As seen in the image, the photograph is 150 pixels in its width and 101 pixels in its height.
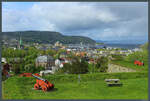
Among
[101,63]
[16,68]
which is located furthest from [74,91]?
[101,63]

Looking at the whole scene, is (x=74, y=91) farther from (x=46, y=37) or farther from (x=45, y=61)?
(x=46, y=37)

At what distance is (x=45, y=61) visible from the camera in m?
4.90

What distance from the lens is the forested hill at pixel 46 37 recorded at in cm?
443

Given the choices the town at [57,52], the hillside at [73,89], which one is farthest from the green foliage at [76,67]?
the hillside at [73,89]

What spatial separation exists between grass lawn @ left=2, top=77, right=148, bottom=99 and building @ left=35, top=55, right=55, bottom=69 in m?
0.51

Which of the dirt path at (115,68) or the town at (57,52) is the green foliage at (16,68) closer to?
the town at (57,52)

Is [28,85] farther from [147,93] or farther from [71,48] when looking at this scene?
[147,93]

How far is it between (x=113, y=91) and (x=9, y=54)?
9.51 feet

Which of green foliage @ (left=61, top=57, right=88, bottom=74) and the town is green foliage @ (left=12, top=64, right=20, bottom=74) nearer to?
the town

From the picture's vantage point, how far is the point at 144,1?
371 centimetres

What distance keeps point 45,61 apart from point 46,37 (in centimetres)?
80

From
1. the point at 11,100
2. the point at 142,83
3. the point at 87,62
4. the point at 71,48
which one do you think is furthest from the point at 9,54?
the point at 142,83

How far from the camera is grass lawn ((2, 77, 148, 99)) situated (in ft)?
12.9

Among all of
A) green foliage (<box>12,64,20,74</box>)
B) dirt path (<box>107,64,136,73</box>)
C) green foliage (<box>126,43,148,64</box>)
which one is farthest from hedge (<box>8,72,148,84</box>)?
dirt path (<box>107,64,136,73</box>)
